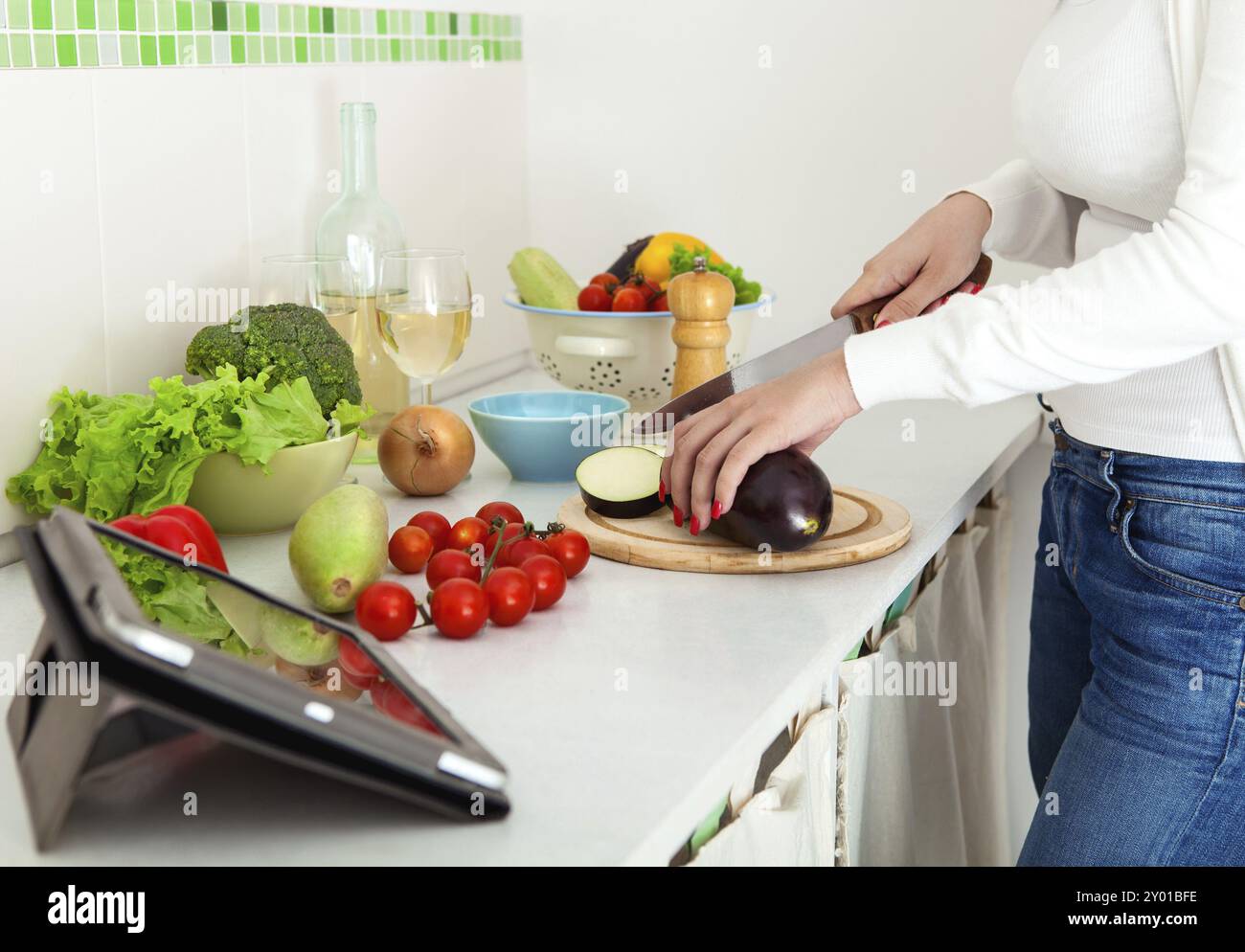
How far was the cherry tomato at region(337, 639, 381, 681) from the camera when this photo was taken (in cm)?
71

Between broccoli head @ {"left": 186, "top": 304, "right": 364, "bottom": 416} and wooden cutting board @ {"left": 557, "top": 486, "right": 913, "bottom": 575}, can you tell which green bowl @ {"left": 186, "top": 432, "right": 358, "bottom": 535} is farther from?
wooden cutting board @ {"left": 557, "top": 486, "right": 913, "bottom": 575}

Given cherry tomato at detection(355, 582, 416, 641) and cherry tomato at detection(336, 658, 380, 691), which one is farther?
cherry tomato at detection(355, 582, 416, 641)

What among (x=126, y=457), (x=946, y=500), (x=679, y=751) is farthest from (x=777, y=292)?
(x=679, y=751)

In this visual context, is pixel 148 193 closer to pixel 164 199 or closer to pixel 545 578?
pixel 164 199

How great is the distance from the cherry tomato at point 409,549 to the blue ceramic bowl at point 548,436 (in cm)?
29

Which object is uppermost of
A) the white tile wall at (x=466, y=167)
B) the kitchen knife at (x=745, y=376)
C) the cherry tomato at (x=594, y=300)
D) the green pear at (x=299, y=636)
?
the white tile wall at (x=466, y=167)

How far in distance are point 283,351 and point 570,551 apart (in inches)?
13.1

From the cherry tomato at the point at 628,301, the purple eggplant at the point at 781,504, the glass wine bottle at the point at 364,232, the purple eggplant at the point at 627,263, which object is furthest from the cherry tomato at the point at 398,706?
the purple eggplant at the point at 627,263

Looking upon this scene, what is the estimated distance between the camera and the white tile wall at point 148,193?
105cm

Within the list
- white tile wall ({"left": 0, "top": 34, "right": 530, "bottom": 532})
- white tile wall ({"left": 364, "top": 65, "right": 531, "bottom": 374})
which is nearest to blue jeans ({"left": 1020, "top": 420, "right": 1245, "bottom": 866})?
Answer: white tile wall ({"left": 0, "top": 34, "right": 530, "bottom": 532})

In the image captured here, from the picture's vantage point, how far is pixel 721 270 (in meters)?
1.55

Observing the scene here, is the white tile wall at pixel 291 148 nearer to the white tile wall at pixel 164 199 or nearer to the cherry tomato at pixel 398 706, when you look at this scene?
the white tile wall at pixel 164 199

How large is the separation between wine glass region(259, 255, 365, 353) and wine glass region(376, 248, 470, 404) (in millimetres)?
40
